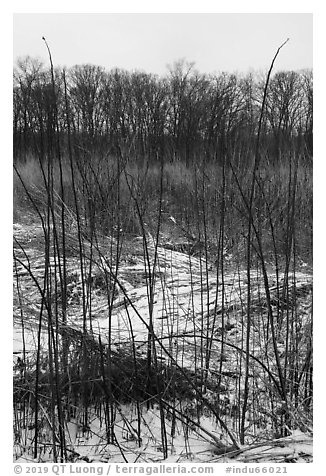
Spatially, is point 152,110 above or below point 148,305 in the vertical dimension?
above

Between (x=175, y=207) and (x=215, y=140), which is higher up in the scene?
(x=215, y=140)

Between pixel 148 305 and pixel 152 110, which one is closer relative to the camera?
pixel 148 305

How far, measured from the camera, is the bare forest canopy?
1559mm

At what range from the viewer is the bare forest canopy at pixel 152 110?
5.11ft

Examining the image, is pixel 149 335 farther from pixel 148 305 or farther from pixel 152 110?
pixel 152 110

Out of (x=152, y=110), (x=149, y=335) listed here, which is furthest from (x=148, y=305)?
(x=152, y=110)

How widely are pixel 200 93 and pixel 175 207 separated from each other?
5.92 ft

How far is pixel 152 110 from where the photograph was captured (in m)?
2.40

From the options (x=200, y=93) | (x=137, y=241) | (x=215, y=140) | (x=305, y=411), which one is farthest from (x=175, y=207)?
(x=305, y=411)

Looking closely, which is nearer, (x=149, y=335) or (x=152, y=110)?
(x=149, y=335)

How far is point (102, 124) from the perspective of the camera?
1.98 m
